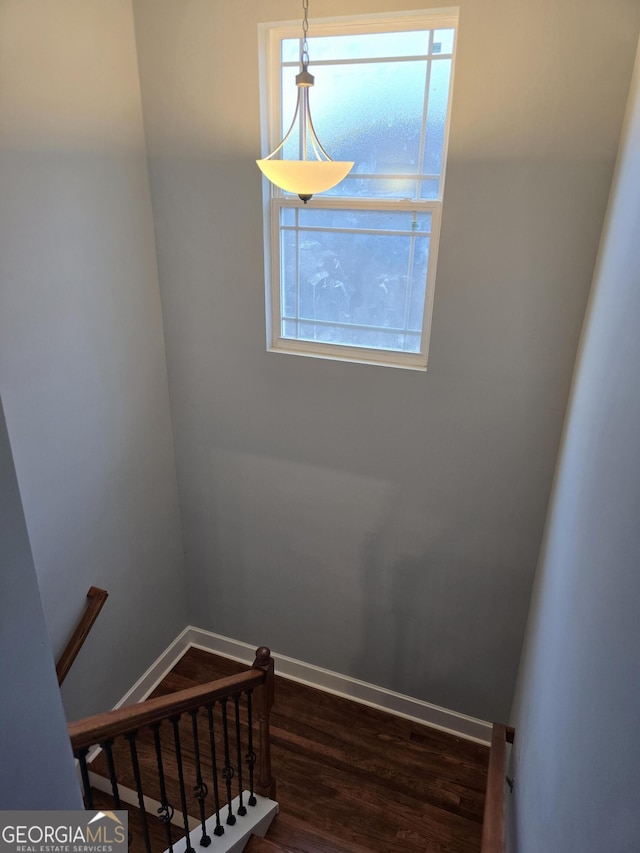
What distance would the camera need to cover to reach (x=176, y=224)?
10.0ft

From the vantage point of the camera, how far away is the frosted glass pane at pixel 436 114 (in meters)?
2.46

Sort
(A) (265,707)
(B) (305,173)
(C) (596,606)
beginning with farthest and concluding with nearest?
(A) (265,707), (B) (305,173), (C) (596,606)

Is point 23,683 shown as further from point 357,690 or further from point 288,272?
point 357,690

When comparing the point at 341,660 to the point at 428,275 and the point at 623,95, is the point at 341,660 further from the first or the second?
the point at 623,95

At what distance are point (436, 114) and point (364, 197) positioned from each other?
476 mm

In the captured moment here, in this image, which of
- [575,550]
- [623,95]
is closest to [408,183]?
[623,95]

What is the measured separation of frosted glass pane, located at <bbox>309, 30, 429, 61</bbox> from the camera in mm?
2465

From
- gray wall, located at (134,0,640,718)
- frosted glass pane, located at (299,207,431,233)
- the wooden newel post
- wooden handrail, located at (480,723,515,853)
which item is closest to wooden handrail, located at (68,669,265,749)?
the wooden newel post

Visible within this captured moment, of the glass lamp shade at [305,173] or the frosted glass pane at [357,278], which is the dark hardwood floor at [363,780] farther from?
the glass lamp shade at [305,173]

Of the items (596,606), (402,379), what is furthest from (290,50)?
(596,606)

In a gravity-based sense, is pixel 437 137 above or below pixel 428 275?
above

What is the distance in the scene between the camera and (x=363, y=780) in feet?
10.3

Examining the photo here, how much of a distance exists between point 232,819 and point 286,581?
1.40 metres

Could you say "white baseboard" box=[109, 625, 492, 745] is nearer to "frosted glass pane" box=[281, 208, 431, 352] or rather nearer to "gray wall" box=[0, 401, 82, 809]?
"frosted glass pane" box=[281, 208, 431, 352]
